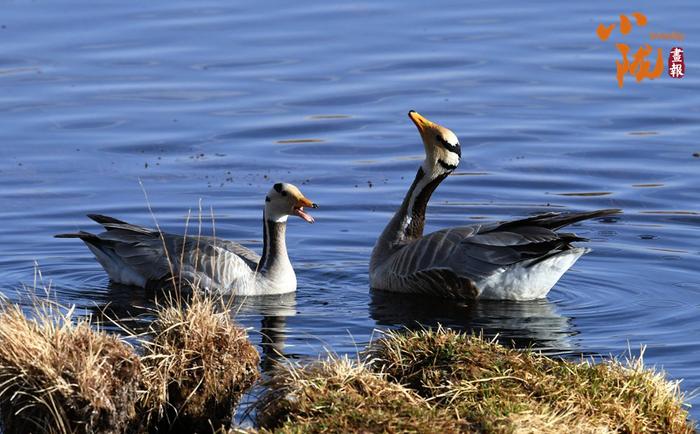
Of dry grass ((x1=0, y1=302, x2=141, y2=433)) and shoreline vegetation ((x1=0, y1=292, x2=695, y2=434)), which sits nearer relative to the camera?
shoreline vegetation ((x1=0, y1=292, x2=695, y2=434))

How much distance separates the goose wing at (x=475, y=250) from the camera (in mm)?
11883

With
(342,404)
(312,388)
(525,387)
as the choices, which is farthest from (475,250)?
(342,404)

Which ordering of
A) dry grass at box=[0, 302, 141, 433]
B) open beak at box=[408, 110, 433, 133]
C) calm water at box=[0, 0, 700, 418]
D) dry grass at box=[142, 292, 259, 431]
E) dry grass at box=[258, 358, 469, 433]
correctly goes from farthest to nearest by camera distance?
open beak at box=[408, 110, 433, 133]
calm water at box=[0, 0, 700, 418]
dry grass at box=[142, 292, 259, 431]
dry grass at box=[0, 302, 141, 433]
dry grass at box=[258, 358, 469, 433]

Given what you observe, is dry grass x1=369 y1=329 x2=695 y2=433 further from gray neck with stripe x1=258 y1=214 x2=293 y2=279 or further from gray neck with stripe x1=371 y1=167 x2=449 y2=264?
gray neck with stripe x1=371 y1=167 x2=449 y2=264

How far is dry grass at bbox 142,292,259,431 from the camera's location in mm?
8000

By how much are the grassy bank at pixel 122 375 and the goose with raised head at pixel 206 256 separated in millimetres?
3611

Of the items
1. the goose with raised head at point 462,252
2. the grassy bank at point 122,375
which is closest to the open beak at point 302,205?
the goose with raised head at point 462,252

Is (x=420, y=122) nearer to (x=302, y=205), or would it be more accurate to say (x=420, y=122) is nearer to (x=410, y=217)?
(x=410, y=217)

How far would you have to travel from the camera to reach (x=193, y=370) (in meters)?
8.15

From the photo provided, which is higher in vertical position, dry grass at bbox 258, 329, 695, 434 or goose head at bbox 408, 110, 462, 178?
goose head at bbox 408, 110, 462, 178

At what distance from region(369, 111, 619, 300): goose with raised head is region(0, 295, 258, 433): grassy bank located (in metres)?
4.08

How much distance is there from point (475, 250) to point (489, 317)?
38.2 inches

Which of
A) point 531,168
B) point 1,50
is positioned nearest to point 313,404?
point 531,168

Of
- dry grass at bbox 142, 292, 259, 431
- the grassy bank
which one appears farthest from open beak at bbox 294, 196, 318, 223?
dry grass at bbox 142, 292, 259, 431
